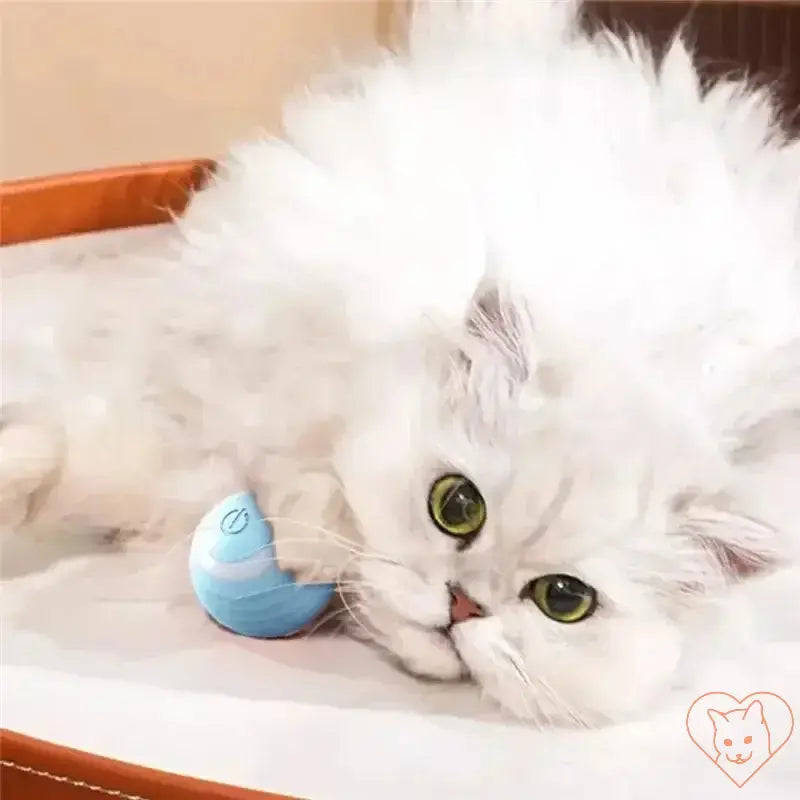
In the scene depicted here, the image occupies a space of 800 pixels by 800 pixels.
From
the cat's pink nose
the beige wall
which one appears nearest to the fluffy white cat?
the cat's pink nose

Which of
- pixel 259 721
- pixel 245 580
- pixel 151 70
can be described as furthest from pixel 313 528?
pixel 151 70

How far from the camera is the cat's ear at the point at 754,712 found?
0.89 m

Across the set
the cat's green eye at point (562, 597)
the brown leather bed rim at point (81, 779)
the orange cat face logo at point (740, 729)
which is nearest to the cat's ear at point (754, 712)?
the orange cat face logo at point (740, 729)

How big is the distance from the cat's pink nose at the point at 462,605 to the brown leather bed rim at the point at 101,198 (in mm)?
636

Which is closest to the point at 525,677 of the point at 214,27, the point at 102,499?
the point at 102,499

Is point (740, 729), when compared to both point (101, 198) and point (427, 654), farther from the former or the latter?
point (101, 198)

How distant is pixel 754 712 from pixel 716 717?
38 millimetres

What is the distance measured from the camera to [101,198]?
4.47 feet

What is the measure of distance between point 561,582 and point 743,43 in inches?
51.3

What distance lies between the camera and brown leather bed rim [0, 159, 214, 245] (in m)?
1.30

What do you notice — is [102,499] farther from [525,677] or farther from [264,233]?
[525,677]

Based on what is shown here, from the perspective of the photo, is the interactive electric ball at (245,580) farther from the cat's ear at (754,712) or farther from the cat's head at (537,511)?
the cat's ear at (754,712)

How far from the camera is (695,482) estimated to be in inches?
34.8

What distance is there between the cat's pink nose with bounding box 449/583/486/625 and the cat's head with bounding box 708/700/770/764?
0.67ft
